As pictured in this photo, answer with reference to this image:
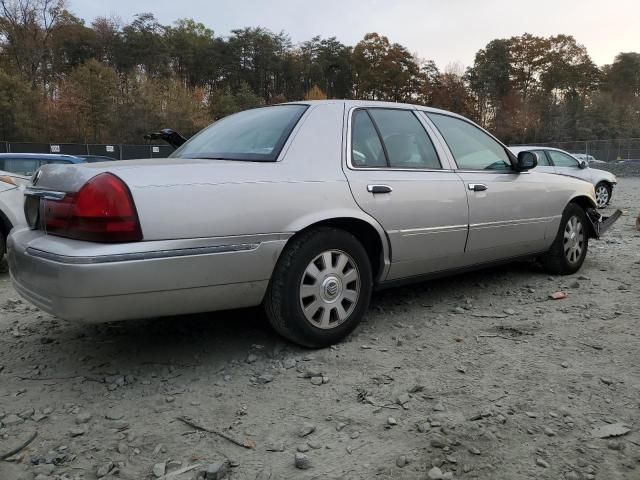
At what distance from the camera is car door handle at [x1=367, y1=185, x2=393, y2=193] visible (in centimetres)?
340

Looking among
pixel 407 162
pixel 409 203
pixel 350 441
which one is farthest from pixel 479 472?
pixel 407 162

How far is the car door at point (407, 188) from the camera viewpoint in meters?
3.45

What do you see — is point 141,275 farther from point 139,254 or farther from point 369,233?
point 369,233

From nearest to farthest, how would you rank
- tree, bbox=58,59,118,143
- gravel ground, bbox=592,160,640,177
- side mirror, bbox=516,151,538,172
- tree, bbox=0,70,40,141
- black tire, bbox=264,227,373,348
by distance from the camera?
black tire, bbox=264,227,373,348 < side mirror, bbox=516,151,538,172 < gravel ground, bbox=592,160,640,177 < tree, bbox=0,70,40,141 < tree, bbox=58,59,118,143

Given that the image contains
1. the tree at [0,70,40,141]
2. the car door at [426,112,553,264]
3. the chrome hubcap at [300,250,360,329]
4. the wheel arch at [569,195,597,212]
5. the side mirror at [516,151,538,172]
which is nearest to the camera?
the chrome hubcap at [300,250,360,329]

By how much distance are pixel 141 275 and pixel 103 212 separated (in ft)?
1.15

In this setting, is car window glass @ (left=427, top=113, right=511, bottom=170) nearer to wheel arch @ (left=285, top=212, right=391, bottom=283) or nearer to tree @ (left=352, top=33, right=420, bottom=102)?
wheel arch @ (left=285, top=212, right=391, bottom=283)

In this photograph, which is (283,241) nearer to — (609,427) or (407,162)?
(407,162)

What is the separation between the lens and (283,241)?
9.77 ft

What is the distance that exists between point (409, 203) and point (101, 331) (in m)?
2.27

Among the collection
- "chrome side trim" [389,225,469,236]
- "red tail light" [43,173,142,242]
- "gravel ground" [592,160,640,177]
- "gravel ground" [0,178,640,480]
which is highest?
"gravel ground" [592,160,640,177]

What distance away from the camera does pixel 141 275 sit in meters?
2.57

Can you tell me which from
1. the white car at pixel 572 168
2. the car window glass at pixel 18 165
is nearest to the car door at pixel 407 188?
the car window glass at pixel 18 165

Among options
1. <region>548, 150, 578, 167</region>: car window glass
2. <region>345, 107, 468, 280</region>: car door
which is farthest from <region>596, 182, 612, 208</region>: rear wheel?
<region>345, 107, 468, 280</region>: car door
